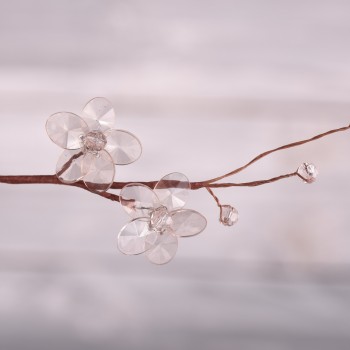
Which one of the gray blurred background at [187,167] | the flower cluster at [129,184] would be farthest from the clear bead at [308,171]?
the gray blurred background at [187,167]

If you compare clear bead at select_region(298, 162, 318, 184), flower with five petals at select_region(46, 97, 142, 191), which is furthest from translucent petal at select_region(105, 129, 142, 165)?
clear bead at select_region(298, 162, 318, 184)

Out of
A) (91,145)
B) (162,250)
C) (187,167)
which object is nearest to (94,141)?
(91,145)

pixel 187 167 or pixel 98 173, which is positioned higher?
pixel 187 167

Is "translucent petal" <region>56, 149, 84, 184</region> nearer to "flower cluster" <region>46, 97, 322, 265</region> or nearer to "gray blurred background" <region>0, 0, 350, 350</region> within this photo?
"flower cluster" <region>46, 97, 322, 265</region>

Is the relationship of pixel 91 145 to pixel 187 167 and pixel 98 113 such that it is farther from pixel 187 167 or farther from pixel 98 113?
pixel 187 167

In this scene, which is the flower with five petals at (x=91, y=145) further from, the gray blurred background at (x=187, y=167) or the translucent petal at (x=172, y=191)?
the gray blurred background at (x=187, y=167)

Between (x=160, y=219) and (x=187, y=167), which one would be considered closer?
(x=160, y=219)
